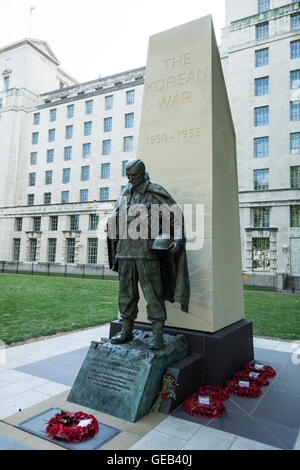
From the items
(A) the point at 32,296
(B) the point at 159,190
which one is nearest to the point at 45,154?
(A) the point at 32,296

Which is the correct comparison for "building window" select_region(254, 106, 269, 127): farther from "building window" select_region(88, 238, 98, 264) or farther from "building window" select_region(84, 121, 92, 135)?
"building window" select_region(88, 238, 98, 264)

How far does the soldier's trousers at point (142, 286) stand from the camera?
4.38 metres

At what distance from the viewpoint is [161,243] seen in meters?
4.23

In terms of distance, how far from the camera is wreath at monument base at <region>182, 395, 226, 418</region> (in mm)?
3963

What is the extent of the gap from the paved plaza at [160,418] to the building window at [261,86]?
28542 millimetres

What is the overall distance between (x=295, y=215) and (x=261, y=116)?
372 inches

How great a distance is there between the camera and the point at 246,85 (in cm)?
2978

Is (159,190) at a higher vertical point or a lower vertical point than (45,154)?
lower

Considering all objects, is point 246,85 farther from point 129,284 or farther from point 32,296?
point 129,284

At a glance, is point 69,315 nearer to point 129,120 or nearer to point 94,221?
point 94,221

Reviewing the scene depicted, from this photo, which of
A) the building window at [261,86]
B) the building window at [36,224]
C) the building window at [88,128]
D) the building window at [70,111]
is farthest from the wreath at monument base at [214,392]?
the building window at [70,111]

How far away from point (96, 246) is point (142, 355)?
34324mm

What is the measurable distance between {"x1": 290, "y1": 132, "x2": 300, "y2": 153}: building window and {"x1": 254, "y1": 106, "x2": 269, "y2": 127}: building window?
103 inches
